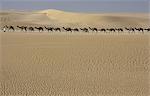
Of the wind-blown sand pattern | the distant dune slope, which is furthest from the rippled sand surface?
the distant dune slope

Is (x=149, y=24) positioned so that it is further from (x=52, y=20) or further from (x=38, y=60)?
(x=38, y=60)

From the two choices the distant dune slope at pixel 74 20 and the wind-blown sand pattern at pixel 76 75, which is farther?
the distant dune slope at pixel 74 20

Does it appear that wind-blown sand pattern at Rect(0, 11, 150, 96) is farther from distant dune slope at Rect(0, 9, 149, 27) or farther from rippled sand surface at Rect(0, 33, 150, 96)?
distant dune slope at Rect(0, 9, 149, 27)

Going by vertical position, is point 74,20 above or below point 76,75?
below

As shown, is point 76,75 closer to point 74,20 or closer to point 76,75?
point 76,75

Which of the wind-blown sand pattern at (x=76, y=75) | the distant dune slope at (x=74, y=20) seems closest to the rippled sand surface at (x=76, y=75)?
the wind-blown sand pattern at (x=76, y=75)

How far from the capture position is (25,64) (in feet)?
49.6

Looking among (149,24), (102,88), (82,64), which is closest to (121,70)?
(82,64)

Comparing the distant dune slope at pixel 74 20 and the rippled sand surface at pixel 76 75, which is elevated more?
the rippled sand surface at pixel 76 75

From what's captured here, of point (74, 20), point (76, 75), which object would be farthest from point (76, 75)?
point (74, 20)

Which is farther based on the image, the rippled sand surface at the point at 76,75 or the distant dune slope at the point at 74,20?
the distant dune slope at the point at 74,20

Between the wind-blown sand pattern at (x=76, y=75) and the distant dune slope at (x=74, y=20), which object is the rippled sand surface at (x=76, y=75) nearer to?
the wind-blown sand pattern at (x=76, y=75)

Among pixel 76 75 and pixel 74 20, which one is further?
pixel 74 20

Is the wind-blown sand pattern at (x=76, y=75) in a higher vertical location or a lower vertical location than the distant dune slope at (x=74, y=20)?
higher
